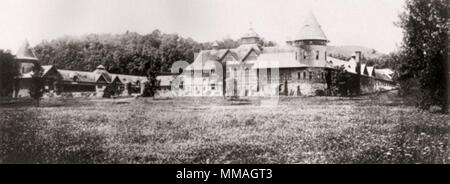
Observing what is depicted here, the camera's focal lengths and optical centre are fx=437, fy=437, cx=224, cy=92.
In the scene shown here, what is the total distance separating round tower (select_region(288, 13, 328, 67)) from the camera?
30.6 ft

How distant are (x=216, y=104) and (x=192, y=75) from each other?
1502 millimetres

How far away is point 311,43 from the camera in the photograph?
11.3m

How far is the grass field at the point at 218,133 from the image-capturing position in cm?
754

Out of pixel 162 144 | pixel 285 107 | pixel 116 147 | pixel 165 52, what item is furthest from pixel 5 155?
pixel 285 107

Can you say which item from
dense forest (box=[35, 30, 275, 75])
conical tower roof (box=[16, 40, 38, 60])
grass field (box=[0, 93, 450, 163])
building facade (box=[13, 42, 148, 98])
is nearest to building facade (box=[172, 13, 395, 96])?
dense forest (box=[35, 30, 275, 75])

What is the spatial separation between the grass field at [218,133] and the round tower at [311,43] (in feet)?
5.58

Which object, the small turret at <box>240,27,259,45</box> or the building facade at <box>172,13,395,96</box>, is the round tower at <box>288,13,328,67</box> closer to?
the building facade at <box>172,13,395,96</box>

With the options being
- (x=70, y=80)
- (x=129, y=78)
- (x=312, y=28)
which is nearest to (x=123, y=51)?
(x=129, y=78)

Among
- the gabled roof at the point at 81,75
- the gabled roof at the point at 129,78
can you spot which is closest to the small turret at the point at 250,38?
the gabled roof at the point at 129,78

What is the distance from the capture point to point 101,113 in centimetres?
954

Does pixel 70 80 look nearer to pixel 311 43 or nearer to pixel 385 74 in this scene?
pixel 311 43

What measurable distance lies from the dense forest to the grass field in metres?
0.91

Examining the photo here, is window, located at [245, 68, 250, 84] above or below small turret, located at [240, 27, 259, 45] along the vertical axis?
below

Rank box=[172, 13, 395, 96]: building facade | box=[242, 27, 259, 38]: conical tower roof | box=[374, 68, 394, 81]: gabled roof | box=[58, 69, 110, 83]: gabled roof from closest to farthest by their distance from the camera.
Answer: box=[242, 27, 259, 38]: conical tower roof, box=[374, 68, 394, 81]: gabled roof, box=[58, 69, 110, 83]: gabled roof, box=[172, 13, 395, 96]: building facade
